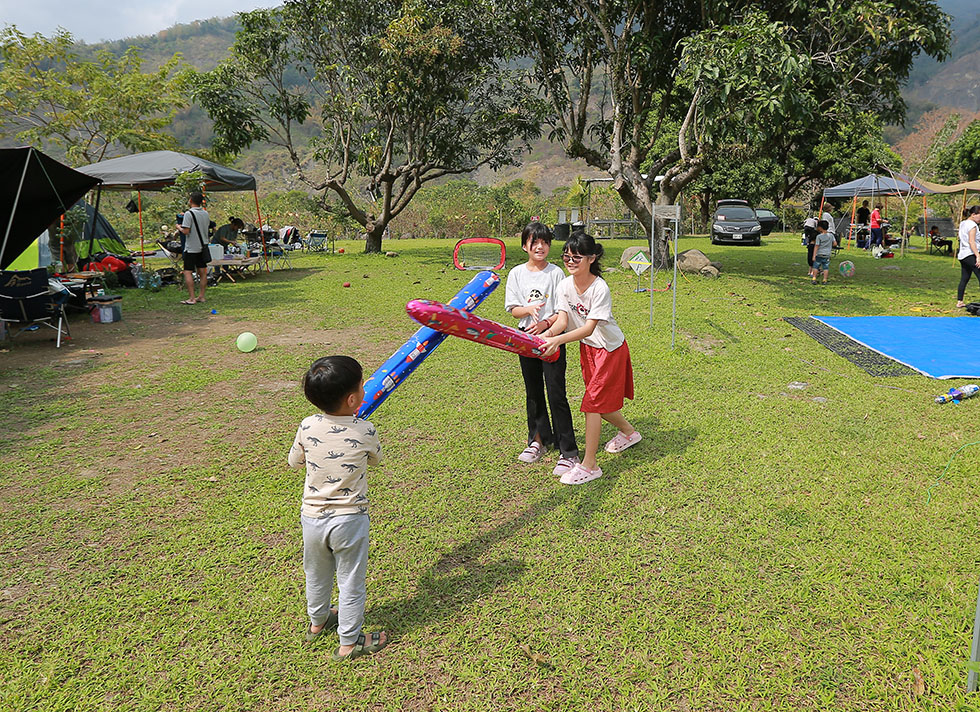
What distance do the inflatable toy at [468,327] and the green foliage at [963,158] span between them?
3276 centimetres

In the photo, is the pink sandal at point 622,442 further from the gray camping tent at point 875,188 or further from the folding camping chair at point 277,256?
the gray camping tent at point 875,188

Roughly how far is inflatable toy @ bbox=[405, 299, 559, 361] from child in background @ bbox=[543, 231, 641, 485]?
173 millimetres

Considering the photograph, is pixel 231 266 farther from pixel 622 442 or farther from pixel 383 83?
pixel 622 442

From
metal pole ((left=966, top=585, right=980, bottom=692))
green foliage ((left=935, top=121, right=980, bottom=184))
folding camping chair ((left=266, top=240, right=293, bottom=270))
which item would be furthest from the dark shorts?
green foliage ((left=935, top=121, right=980, bottom=184))

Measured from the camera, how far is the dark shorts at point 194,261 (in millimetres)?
11195

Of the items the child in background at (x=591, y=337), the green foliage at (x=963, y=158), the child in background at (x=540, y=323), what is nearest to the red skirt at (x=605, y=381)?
the child in background at (x=591, y=337)

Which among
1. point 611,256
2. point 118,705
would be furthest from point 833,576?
point 611,256

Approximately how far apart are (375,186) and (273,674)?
1929cm

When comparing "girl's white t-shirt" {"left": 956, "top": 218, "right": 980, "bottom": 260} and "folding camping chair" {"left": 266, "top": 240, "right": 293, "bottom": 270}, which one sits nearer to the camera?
"girl's white t-shirt" {"left": 956, "top": 218, "right": 980, "bottom": 260}

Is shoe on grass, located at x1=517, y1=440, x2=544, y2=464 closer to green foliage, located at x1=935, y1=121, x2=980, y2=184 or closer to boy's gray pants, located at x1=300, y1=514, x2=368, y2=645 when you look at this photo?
boy's gray pants, located at x1=300, y1=514, x2=368, y2=645

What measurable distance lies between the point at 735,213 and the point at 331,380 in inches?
1013

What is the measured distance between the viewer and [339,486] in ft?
8.50

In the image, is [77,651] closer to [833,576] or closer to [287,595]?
[287,595]

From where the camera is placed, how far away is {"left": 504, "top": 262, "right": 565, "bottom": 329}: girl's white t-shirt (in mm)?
4227
